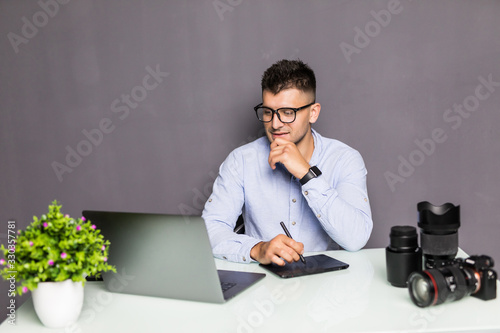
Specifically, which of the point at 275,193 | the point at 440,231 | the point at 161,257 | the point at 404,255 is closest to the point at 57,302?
the point at 161,257

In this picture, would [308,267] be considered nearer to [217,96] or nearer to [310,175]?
[310,175]

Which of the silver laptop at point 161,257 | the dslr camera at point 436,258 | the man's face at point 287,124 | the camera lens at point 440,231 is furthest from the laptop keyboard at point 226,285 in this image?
the man's face at point 287,124

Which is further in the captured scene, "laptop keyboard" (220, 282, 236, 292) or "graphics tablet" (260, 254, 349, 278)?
"graphics tablet" (260, 254, 349, 278)

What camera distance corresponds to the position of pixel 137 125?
261 cm

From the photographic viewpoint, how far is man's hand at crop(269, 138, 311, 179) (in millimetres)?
→ 1807

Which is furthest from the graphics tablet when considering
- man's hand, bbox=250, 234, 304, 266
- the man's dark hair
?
the man's dark hair

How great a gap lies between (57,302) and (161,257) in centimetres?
27

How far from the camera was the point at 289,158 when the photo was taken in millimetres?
1825

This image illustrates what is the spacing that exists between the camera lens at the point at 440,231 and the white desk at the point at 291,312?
138mm

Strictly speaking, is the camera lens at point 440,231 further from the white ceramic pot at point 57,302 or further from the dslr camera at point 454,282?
the white ceramic pot at point 57,302

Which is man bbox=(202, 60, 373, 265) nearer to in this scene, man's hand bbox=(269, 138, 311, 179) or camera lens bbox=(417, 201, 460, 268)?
man's hand bbox=(269, 138, 311, 179)

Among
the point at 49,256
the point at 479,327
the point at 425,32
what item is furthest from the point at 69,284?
the point at 425,32

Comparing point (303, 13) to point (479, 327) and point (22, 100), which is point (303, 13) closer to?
point (22, 100)

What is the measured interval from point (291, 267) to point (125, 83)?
158 centimetres
